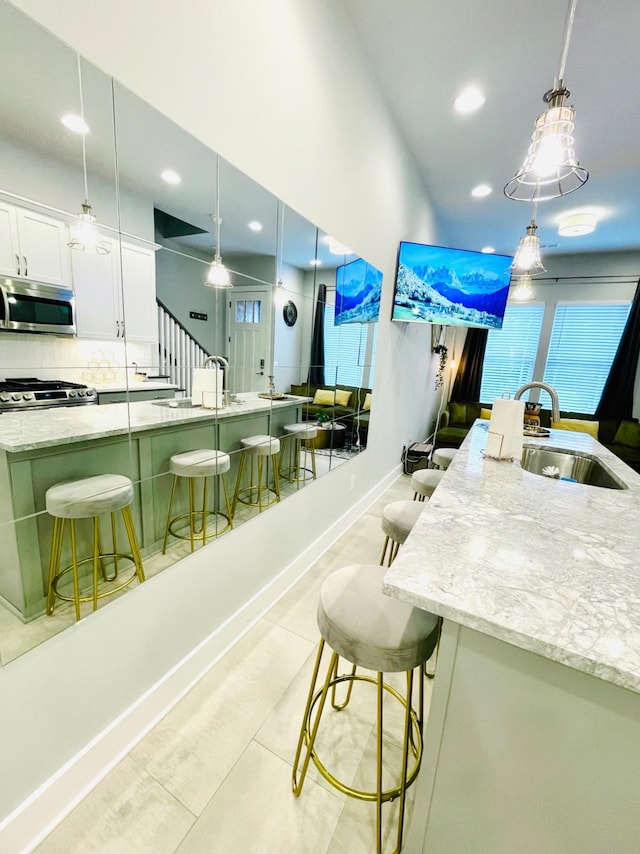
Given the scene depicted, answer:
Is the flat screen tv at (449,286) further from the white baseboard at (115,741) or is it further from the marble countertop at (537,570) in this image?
the white baseboard at (115,741)

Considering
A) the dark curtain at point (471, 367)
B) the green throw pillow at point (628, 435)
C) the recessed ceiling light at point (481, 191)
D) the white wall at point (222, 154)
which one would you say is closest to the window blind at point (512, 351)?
the dark curtain at point (471, 367)

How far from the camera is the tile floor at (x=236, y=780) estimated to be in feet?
Result: 3.39

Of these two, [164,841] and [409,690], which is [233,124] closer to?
[409,690]

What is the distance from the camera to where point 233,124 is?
1.26 m

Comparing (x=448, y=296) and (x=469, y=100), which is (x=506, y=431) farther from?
(x=469, y=100)

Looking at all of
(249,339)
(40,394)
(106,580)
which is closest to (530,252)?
(249,339)

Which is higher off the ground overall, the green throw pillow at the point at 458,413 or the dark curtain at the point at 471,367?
the dark curtain at the point at 471,367

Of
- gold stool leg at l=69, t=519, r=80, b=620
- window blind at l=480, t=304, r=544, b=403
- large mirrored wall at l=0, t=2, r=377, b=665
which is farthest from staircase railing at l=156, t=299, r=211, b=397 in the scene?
window blind at l=480, t=304, r=544, b=403

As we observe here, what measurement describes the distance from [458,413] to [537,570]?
564 centimetres

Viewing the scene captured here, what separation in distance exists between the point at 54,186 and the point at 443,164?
11.2 ft

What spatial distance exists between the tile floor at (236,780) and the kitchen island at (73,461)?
0.72 meters

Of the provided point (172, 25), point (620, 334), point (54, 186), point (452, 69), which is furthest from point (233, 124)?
point (620, 334)

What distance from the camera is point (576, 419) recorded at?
513 cm

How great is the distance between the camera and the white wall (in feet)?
3.07
